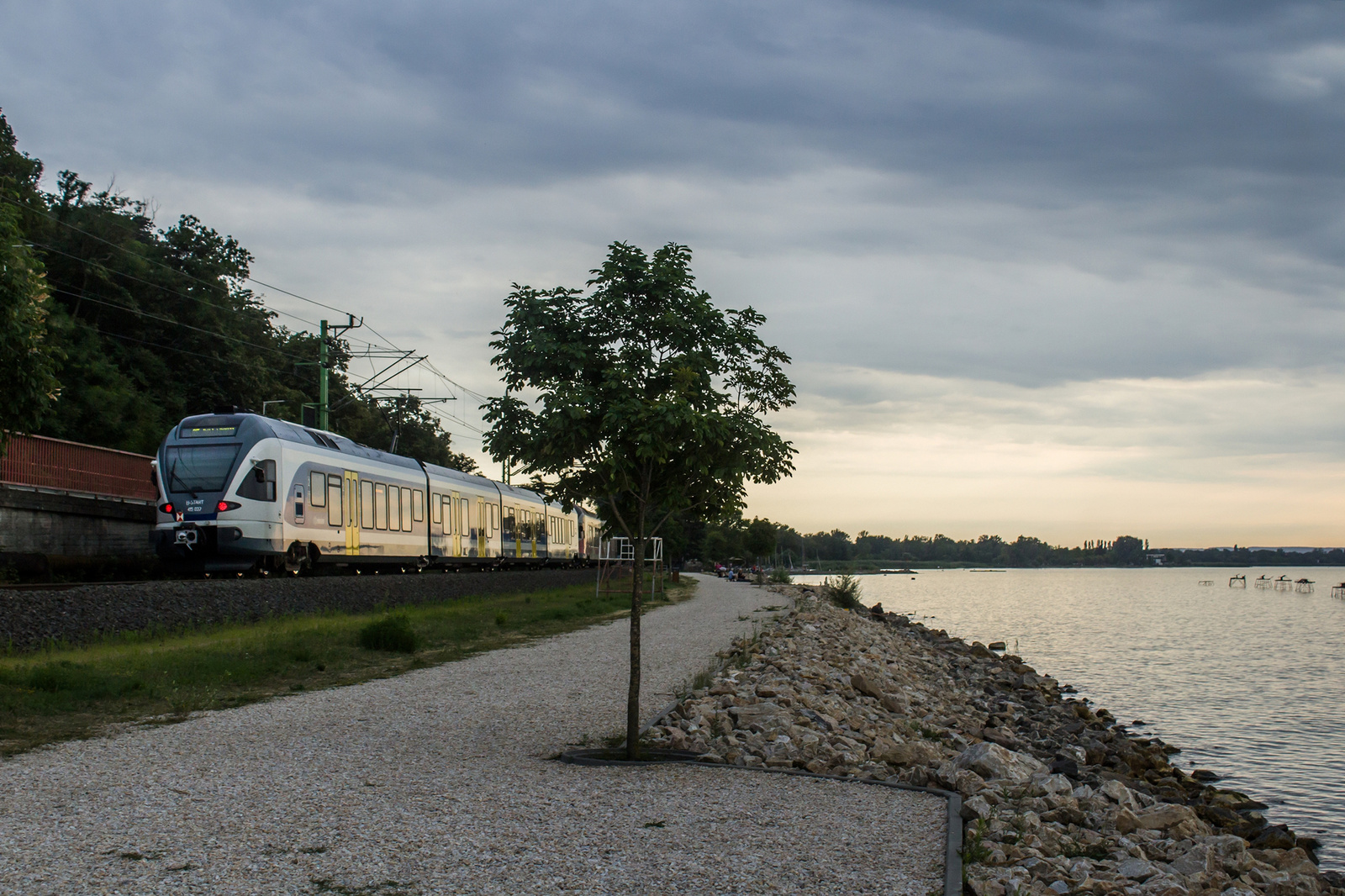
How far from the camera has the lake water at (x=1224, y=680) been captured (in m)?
15.9

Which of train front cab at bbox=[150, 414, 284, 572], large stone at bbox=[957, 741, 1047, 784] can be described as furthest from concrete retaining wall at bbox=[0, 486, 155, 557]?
large stone at bbox=[957, 741, 1047, 784]

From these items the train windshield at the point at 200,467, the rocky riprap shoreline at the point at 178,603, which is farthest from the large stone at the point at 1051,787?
the train windshield at the point at 200,467

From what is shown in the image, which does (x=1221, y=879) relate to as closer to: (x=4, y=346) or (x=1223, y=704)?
(x=4, y=346)

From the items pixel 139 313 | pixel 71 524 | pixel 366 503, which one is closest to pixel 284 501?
pixel 366 503

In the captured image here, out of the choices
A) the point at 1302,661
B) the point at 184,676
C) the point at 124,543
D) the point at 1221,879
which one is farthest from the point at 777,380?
the point at 1302,661

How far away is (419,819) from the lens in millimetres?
6969

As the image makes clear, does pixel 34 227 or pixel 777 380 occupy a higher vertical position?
pixel 34 227

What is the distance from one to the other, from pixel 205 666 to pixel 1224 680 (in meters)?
26.2

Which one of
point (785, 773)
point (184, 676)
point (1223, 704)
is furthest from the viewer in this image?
point (1223, 704)

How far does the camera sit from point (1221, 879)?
668 cm

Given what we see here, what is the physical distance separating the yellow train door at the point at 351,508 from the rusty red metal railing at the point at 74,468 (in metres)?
7.76

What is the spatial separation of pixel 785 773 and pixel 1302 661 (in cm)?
3295

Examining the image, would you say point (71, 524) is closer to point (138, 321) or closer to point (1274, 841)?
point (138, 321)

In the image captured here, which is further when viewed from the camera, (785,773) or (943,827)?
(785,773)
